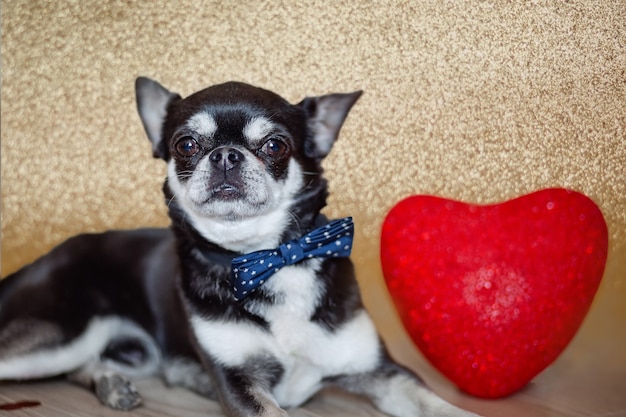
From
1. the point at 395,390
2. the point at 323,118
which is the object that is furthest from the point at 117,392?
the point at 323,118

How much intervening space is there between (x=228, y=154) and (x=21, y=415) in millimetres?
885

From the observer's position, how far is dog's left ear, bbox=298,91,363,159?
206 centimetres

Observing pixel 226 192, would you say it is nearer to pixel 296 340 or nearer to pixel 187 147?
pixel 187 147

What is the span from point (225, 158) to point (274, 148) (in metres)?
0.17

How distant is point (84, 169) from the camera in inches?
99.6

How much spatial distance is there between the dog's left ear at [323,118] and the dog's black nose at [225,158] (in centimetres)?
30

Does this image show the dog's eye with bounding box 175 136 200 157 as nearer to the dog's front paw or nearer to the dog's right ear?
the dog's right ear

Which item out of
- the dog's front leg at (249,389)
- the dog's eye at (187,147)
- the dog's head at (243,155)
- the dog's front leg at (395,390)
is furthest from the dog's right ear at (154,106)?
the dog's front leg at (395,390)

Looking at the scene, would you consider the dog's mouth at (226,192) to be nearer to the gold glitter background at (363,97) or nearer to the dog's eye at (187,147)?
the dog's eye at (187,147)

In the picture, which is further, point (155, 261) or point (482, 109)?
point (155, 261)

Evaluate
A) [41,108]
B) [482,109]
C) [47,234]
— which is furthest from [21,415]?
[482,109]

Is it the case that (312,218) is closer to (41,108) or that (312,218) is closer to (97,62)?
(97,62)

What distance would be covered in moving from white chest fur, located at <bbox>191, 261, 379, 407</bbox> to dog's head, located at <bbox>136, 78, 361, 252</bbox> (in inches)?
5.3

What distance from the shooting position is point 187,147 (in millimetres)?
1922
